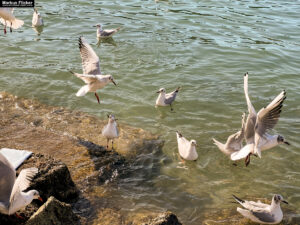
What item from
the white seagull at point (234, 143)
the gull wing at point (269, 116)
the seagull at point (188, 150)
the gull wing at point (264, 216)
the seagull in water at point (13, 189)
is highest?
the gull wing at point (269, 116)

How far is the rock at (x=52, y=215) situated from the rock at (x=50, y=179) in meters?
0.72

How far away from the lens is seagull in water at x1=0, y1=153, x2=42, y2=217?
4.95 metres

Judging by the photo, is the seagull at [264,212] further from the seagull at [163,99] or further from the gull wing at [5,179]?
the seagull at [163,99]

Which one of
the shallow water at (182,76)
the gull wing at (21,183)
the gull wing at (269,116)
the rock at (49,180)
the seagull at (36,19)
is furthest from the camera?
the seagull at (36,19)

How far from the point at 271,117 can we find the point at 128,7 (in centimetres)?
1310

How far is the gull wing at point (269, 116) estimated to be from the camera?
652 cm

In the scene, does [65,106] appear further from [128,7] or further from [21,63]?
[128,7]

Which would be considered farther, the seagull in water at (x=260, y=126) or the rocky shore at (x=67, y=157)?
the seagull in water at (x=260, y=126)

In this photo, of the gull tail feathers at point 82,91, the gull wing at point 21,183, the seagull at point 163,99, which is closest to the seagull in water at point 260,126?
the seagull at point 163,99

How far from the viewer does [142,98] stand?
34.9ft

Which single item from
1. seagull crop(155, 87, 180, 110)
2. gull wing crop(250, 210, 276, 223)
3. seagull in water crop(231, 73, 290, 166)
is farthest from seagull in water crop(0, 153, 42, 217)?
seagull crop(155, 87, 180, 110)

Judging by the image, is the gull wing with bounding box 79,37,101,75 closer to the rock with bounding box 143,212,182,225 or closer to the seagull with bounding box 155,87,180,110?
the seagull with bounding box 155,87,180,110

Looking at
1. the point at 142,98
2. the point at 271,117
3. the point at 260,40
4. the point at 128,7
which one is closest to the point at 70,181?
the point at 271,117

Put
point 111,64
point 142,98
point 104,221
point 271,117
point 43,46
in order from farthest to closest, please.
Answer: point 43,46, point 111,64, point 142,98, point 271,117, point 104,221
